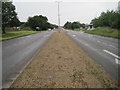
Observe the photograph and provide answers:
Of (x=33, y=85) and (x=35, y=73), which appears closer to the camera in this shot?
(x=33, y=85)

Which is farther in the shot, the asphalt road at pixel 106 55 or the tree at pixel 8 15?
the tree at pixel 8 15

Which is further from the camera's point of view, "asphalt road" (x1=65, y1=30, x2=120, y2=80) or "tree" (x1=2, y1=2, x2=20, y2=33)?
"tree" (x1=2, y1=2, x2=20, y2=33)

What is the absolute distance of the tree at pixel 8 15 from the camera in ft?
114

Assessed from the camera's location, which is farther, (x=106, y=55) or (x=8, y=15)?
(x=8, y=15)

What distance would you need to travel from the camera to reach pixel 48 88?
3531mm

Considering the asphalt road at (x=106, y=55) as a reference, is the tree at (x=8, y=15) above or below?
above

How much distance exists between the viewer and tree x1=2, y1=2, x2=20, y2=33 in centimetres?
3462

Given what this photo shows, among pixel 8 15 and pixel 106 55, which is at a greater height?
pixel 8 15

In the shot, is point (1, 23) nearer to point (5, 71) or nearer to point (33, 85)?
point (5, 71)

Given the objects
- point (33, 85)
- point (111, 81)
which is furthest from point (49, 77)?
point (111, 81)

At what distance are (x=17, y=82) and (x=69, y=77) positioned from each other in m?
1.90

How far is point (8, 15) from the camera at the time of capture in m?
35.5

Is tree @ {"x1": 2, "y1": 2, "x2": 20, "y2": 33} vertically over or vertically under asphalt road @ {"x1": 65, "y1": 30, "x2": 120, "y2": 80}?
over

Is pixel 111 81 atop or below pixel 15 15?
below
